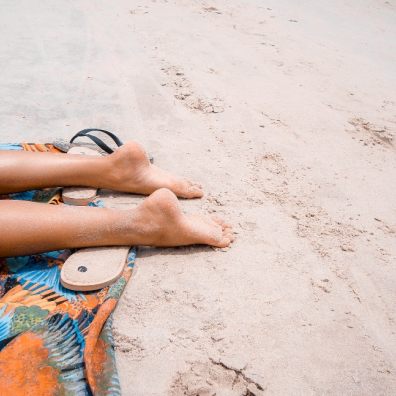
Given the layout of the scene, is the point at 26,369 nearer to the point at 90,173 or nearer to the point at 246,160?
the point at 90,173

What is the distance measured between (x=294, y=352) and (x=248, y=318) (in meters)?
0.21

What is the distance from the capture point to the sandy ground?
54.4 inches

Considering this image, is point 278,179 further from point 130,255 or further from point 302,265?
point 130,255

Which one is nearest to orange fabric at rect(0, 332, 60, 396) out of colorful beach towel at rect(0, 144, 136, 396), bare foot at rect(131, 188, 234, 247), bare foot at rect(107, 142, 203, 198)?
colorful beach towel at rect(0, 144, 136, 396)

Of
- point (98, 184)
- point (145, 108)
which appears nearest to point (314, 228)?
point (98, 184)

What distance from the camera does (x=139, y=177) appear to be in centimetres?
200

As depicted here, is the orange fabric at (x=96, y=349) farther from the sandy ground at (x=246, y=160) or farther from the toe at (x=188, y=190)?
the toe at (x=188, y=190)

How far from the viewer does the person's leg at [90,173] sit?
1731 mm

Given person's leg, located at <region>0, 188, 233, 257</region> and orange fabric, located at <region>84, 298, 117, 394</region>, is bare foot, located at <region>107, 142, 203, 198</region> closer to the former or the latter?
person's leg, located at <region>0, 188, 233, 257</region>

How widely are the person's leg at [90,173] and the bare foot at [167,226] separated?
34 centimetres

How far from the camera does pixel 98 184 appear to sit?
198 centimetres

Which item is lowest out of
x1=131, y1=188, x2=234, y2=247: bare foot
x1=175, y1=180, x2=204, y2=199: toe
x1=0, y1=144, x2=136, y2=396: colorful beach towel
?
x1=175, y1=180, x2=204, y2=199: toe

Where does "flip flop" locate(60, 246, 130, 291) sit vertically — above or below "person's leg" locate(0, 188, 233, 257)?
below

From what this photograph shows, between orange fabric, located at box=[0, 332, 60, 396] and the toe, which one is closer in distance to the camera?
orange fabric, located at box=[0, 332, 60, 396]
